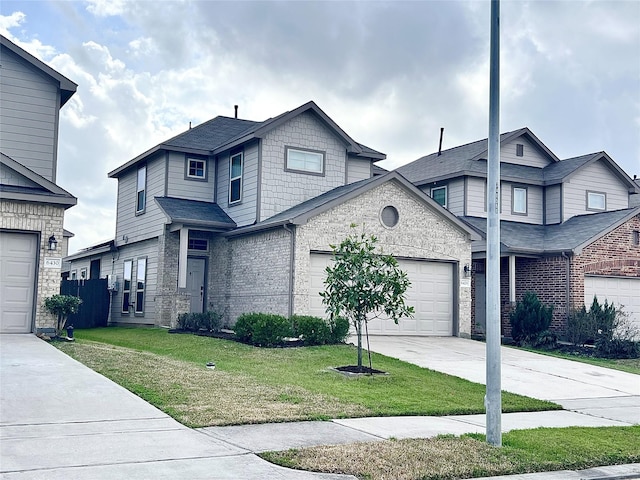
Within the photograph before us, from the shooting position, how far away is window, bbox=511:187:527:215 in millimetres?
27625

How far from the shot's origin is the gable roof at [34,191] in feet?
55.2

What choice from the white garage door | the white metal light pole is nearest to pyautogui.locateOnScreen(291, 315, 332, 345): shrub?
the white metal light pole

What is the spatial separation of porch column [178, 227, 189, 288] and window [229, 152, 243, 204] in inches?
83.2

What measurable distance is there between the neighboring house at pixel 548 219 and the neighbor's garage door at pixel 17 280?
13.3 metres

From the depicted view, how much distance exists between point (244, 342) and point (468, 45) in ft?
28.6

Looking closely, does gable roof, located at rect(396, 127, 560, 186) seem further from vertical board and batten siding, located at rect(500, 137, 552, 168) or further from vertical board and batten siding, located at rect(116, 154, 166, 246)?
vertical board and batten siding, located at rect(116, 154, 166, 246)

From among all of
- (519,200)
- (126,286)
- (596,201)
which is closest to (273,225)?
(126,286)

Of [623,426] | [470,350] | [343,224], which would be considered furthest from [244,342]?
[623,426]

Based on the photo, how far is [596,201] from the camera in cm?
2855

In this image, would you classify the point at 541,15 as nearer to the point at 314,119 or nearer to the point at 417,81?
the point at 417,81

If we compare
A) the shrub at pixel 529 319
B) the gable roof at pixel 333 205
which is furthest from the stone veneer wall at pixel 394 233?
the shrub at pixel 529 319

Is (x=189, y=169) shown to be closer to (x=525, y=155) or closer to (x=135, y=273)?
(x=135, y=273)

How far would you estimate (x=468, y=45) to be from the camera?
1298 centimetres

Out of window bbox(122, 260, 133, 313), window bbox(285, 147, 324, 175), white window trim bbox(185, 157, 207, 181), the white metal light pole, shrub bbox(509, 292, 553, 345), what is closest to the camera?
the white metal light pole
